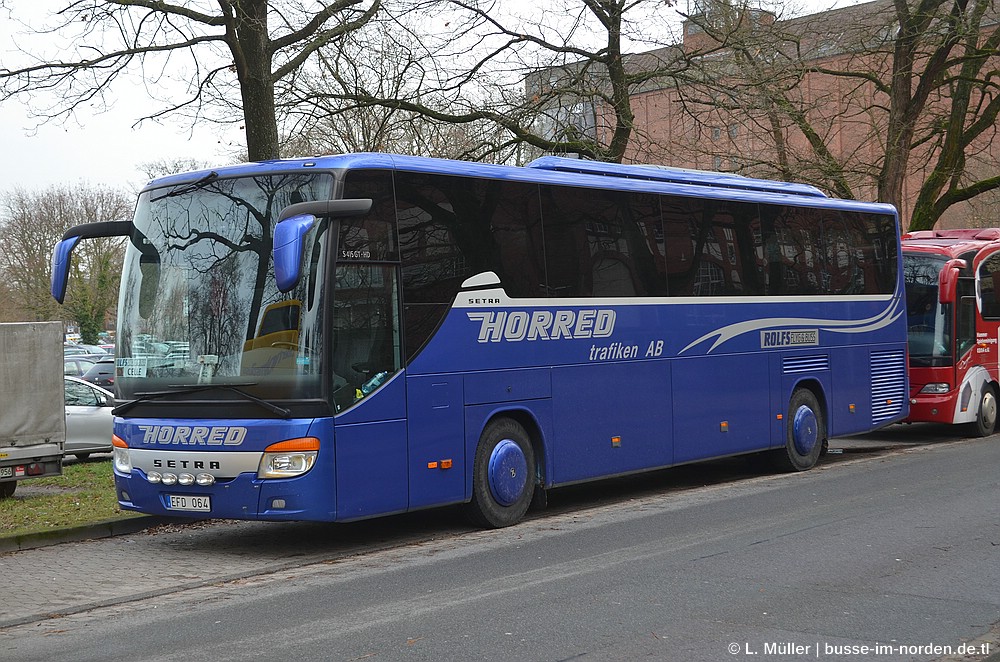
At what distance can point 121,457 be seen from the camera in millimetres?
10750

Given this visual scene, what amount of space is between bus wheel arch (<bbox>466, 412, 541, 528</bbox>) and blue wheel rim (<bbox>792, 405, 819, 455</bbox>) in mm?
5421

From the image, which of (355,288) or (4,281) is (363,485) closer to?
(355,288)

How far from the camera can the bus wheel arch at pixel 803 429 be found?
52.2ft

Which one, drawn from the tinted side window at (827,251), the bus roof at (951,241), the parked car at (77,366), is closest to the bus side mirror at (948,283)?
the bus roof at (951,241)

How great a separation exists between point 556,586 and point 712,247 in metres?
7.08

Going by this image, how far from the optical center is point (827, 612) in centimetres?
739

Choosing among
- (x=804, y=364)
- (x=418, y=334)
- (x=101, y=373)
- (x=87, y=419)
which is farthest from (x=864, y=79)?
(x=418, y=334)

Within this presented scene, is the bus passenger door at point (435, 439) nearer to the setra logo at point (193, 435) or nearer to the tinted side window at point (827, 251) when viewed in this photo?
the setra logo at point (193, 435)

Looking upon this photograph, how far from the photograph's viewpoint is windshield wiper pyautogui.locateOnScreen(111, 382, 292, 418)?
9.77 metres

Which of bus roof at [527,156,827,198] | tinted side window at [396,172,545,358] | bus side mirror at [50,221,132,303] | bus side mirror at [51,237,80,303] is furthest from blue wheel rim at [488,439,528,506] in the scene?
bus side mirror at [51,237,80,303]

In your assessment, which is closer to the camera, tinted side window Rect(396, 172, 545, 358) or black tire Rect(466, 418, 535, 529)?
tinted side window Rect(396, 172, 545, 358)


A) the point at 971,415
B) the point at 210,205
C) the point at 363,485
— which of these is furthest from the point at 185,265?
the point at 971,415

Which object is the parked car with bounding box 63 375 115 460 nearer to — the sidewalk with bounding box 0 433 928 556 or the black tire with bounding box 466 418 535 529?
the sidewalk with bounding box 0 433 928 556

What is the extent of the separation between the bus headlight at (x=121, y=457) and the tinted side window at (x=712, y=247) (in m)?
6.38
